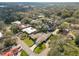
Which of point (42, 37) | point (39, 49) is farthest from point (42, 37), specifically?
point (39, 49)

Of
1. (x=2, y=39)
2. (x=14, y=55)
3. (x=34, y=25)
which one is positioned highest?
(x=34, y=25)

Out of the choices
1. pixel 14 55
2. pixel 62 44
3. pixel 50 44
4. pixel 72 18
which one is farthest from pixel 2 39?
pixel 72 18

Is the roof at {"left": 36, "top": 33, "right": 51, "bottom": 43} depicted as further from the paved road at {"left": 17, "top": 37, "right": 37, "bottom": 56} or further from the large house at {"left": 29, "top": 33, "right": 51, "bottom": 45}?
the paved road at {"left": 17, "top": 37, "right": 37, "bottom": 56}

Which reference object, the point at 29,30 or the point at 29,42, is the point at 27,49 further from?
the point at 29,30

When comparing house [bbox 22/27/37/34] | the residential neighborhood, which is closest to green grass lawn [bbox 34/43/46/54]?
the residential neighborhood

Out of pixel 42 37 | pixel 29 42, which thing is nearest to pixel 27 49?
pixel 29 42

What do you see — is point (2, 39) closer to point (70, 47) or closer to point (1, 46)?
point (1, 46)

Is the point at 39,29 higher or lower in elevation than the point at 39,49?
higher

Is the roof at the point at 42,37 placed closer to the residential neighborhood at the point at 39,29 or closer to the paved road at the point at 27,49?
the residential neighborhood at the point at 39,29

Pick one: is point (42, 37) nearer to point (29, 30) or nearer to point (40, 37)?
point (40, 37)

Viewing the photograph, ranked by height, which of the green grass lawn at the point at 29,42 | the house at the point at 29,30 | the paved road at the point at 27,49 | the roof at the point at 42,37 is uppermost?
the house at the point at 29,30

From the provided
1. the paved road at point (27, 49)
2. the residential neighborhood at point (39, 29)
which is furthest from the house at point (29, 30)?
the paved road at point (27, 49)
